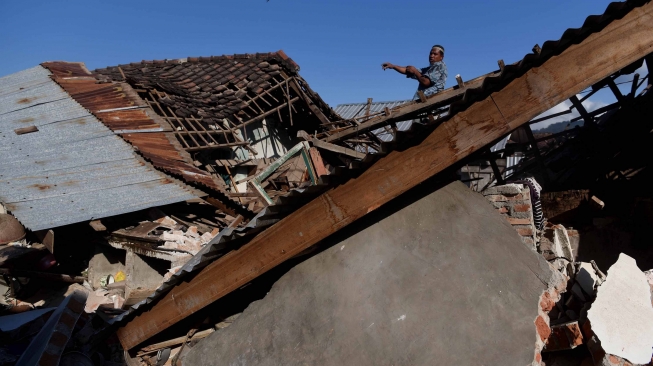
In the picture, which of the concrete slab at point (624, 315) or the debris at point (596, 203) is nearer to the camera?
the concrete slab at point (624, 315)

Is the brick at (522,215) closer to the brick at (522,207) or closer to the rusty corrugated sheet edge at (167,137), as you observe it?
the brick at (522,207)

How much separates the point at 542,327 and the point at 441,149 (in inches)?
58.4

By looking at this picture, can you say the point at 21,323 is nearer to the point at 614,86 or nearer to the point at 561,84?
the point at 561,84

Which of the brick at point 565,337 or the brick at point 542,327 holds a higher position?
the brick at point 542,327

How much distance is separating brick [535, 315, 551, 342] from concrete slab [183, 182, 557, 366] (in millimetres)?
48

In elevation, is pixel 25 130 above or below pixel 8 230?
above

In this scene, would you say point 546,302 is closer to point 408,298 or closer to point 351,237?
point 408,298

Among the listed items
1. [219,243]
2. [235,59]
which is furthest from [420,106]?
[235,59]

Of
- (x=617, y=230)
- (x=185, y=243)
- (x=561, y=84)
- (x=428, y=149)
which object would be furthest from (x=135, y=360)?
(x=617, y=230)

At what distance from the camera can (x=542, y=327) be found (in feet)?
9.11

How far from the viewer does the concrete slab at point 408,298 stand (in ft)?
9.21

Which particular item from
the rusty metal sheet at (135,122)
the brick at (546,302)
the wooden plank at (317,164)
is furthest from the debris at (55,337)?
the brick at (546,302)

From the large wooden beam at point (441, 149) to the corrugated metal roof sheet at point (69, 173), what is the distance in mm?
3193

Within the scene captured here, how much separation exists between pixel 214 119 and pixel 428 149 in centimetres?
824
